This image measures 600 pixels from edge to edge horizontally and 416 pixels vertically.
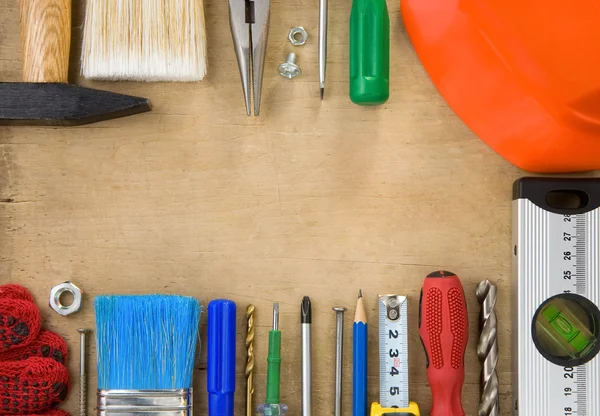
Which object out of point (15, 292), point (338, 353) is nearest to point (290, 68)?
point (338, 353)

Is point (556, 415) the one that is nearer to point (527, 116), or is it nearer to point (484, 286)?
point (484, 286)

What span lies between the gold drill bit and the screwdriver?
0.07ft

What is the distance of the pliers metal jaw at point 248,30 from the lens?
1016 mm

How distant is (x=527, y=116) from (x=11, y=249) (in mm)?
804

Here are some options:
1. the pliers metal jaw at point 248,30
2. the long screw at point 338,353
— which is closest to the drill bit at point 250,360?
the long screw at point 338,353

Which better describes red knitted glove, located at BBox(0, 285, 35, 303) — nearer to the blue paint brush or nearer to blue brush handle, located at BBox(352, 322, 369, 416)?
the blue paint brush

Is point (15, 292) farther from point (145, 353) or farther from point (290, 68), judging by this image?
point (290, 68)

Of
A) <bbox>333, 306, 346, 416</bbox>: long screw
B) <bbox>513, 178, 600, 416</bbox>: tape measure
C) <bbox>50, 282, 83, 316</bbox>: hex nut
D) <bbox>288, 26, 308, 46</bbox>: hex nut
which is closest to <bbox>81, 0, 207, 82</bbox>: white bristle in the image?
<bbox>288, 26, 308, 46</bbox>: hex nut

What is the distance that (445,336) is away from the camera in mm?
991

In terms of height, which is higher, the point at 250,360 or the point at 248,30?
the point at 248,30

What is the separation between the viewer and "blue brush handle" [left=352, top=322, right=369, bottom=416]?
1022 millimetres

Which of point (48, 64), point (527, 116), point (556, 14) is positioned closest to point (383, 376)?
point (527, 116)

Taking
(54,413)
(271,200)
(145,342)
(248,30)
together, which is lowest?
(54,413)

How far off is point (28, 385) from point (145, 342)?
0.18m
